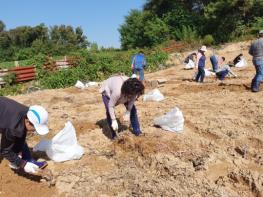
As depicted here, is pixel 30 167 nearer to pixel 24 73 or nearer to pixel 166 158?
pixel 166 158

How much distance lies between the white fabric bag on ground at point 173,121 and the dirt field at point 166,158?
0.39ft

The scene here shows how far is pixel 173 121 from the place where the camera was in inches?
242

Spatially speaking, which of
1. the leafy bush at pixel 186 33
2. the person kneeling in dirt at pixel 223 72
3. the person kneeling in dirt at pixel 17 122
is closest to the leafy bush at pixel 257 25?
the leafy bush at pixel 186 33

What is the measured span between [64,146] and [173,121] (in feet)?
6.09

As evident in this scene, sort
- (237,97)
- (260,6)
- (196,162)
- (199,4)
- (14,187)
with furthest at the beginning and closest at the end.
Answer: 1. (199,4)
2. (260,6)
3. (237,97)
4. (196,162)
5. (14,187)

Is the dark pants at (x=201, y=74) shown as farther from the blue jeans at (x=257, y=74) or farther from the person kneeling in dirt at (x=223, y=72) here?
the blue jeans at (x=257, y=74)

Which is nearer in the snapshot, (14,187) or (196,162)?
(14,187)

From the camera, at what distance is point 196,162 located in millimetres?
4965

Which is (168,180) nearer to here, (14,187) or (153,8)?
(14,187)

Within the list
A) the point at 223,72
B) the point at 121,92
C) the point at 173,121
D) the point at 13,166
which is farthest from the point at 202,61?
the point at 13,166

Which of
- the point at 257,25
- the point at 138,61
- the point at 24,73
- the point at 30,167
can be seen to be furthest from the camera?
the point at 257,25

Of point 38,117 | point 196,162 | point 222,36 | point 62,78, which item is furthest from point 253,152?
point 222,36

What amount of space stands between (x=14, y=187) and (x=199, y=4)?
31.7 m

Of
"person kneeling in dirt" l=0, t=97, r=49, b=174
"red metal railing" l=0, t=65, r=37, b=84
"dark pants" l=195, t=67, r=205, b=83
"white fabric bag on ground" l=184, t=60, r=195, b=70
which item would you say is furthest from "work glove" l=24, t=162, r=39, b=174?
"white fabric bag on ground" l=184, t=60, r=195, b=70
